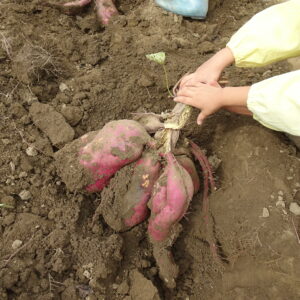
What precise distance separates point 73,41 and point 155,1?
0.59m

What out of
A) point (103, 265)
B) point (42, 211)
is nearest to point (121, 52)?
point (42, 211)

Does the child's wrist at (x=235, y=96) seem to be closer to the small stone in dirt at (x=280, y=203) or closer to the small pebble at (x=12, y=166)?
the small stone in dirt at (x=280, y=203)

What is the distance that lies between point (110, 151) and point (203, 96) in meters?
0.42

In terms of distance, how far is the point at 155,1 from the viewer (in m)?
2.25

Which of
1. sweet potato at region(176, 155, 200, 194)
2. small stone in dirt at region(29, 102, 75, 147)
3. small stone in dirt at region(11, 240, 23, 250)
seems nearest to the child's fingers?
sweet potato at region(176, 155, 200, 194)

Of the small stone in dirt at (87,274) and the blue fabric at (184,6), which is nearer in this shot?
the small stone in dirt at (87,274)

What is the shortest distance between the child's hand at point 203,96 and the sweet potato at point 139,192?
0.88 feet

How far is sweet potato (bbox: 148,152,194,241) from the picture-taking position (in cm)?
144

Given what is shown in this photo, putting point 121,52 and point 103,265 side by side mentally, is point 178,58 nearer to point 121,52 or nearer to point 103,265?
point 121,52

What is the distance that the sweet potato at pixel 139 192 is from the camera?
1.50m

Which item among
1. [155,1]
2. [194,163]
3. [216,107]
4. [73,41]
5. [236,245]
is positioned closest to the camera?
[216,107]

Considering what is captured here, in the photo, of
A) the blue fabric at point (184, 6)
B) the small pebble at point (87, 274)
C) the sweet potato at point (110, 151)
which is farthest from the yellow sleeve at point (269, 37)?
the small pebble at point (87, 274)

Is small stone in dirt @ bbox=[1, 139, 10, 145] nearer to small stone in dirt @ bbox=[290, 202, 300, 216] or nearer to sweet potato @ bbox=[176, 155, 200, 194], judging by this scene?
sweet potato @ bbox=[176, 155, 200, 194]

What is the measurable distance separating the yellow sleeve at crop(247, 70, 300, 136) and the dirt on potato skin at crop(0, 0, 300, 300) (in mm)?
364
